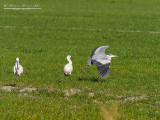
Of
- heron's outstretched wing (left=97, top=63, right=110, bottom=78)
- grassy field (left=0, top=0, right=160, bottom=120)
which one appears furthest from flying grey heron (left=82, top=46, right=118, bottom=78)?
grassy field (left=0, top=0, right=160, bottom=120)

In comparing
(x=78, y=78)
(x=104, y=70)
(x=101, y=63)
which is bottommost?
(x=78, y=78)

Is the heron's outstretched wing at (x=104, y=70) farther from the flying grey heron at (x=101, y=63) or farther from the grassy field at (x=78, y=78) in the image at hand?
the grassy field at (x=78, y=78)

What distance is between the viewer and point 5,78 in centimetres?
1442

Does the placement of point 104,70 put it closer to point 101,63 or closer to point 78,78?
point 101,63

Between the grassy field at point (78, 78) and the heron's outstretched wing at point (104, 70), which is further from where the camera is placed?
the heron's outstretched wing at point (104, 70)

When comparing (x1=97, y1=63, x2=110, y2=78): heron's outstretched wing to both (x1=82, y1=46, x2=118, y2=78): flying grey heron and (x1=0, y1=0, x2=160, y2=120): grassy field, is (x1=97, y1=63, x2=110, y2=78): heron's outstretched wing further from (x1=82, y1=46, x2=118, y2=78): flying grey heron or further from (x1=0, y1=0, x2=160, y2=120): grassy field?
(x1=0, y1=0, x2=160, y2=120): grassy field

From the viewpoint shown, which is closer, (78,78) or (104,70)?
(104,70)

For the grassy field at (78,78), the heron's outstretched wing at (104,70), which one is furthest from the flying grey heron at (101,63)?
the grassy field at (78,78)

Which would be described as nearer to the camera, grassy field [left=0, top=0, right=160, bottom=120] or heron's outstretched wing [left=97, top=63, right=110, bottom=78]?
grassy field [left=0, top=0, right=160, bottom=120]

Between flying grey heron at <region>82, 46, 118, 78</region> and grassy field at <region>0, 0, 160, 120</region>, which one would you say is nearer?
grassy field at <region>0, 0, 160, 120</region>

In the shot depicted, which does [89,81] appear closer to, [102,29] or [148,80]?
[148,80]

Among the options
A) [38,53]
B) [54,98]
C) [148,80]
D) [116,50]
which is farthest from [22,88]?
[116,50]

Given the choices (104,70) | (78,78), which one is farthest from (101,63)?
(78,78)

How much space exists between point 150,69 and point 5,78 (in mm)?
6750
